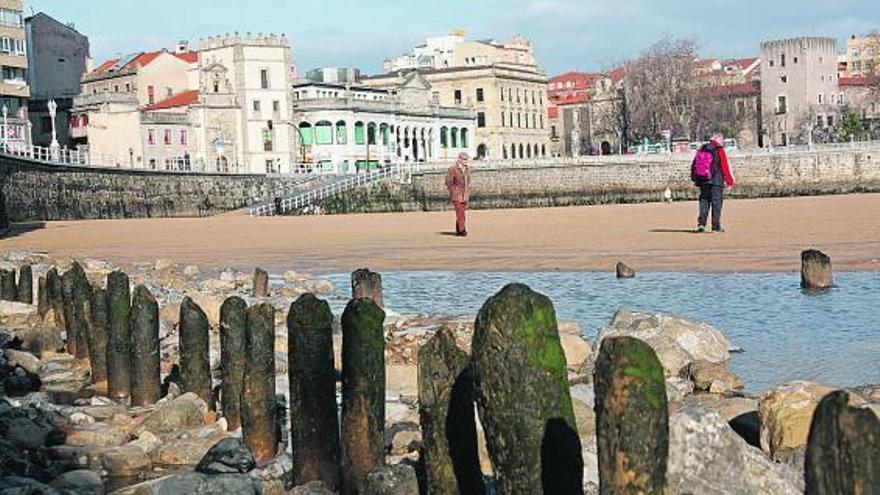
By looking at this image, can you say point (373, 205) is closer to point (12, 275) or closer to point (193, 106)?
point (193, 106)

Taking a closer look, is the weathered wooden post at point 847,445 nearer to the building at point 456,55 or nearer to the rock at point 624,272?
the rock at point 624,272

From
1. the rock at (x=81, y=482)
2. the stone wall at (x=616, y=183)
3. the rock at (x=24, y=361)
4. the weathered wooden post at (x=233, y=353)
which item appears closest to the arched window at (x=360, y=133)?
the stone wall at (x=616, y=183)

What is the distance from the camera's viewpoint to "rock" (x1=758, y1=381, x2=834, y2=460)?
26.0 feet

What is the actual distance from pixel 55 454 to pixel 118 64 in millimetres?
100973

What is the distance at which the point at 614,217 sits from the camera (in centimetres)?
4578

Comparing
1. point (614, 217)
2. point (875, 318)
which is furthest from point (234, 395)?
Result: point (614, 217)

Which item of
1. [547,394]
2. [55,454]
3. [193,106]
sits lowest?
[55,454]

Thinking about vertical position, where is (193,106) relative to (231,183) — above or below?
above

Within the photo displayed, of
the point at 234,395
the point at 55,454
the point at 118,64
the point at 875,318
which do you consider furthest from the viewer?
the point at 118,64

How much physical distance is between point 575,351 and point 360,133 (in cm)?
9216

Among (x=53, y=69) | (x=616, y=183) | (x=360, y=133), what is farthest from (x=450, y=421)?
(x=53, y=69)

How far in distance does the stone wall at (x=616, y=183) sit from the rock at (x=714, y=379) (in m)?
65.5

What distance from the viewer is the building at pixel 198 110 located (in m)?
89.3

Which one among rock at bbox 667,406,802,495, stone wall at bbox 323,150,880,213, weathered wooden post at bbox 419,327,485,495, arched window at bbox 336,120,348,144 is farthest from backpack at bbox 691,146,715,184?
arched window at bbox 336,120,348,144
